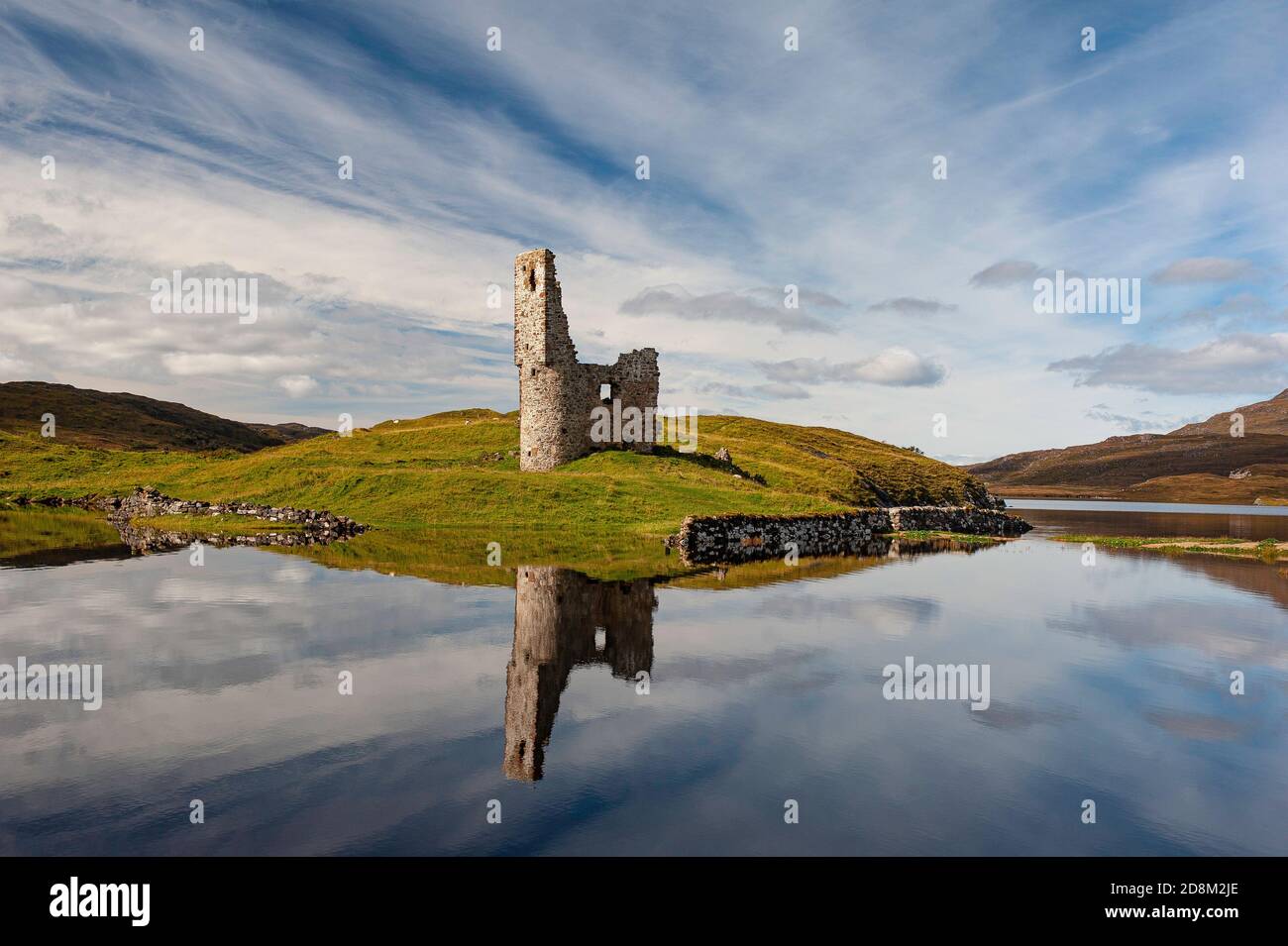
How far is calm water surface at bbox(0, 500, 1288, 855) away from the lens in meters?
7.43

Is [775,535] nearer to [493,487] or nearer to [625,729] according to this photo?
[493,487]

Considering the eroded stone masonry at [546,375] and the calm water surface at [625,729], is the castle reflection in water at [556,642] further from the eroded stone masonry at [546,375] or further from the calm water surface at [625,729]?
the eroded stone masonry at [546,375]

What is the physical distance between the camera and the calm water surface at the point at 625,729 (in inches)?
293

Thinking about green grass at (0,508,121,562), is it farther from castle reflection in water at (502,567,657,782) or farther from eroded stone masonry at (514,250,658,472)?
eroded stone masonry at (514,250,658,472)

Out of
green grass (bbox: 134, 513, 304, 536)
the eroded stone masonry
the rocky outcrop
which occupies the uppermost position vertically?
the eroded stone masonry

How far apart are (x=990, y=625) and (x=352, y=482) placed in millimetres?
40293

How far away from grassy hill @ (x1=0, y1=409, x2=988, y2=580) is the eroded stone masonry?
6.98 feet

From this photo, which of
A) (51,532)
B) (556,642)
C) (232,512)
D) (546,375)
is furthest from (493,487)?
(556,642)

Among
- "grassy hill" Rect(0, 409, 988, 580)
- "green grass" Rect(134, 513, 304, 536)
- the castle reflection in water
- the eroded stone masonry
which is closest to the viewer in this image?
the castle reflection in water

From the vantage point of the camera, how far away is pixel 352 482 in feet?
157

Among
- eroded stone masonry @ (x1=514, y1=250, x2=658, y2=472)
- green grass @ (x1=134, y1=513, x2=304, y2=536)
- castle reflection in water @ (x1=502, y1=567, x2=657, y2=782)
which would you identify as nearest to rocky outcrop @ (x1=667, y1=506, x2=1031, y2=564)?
castle reflection in water @ (x1=502, y1=567, x2=657, y2=782)
